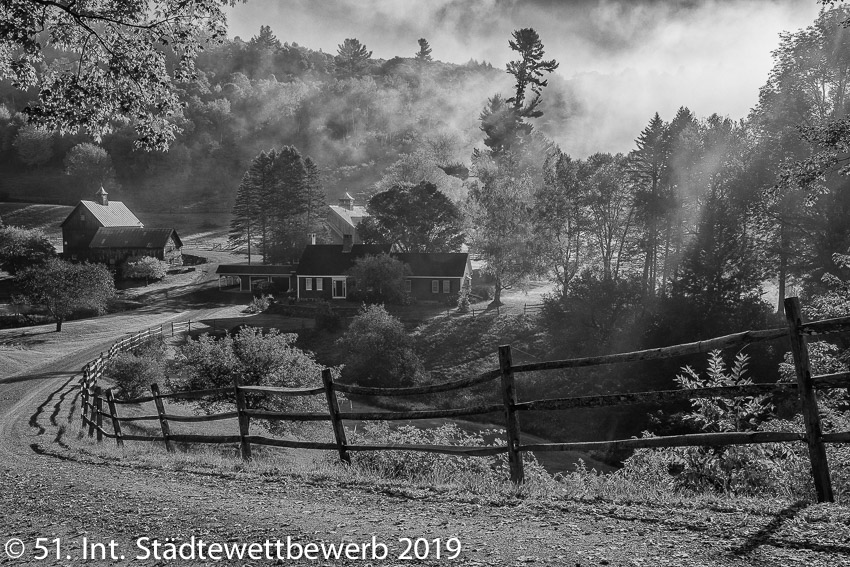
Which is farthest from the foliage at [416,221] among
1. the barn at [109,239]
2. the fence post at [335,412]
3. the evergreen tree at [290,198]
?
the fence post at [335,412]

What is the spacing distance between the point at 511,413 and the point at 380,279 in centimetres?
5168

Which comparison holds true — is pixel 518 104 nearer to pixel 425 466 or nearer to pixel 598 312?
pixel 598 312

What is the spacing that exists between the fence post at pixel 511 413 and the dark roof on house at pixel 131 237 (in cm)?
7881

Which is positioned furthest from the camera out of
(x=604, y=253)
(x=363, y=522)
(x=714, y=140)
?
(x=604, y=253)

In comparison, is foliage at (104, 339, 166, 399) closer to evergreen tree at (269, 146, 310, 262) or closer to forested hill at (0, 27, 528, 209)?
evergreen tree at (269, 146, 310, 262)

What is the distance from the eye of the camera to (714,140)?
165 ft

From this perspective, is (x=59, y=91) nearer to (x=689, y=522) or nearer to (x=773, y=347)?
(x=689, y=522)

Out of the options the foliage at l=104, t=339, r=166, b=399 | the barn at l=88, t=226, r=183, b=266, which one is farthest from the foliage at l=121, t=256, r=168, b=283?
the foliage at l=104, t=339, r=166, b=399

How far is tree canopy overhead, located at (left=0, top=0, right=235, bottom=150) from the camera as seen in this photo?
1166 centimetres

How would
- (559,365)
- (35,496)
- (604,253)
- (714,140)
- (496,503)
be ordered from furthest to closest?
(604,253) < (714,140) < (35,496) < (559,365) < (496,503)

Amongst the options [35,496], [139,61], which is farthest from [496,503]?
[139,61]

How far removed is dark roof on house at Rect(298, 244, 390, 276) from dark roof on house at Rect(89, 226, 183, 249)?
24013mm

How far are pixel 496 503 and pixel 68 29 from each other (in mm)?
11757

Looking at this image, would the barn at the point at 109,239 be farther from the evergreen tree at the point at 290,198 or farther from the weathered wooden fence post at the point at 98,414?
the weathered wooden fence post at the point at 98,414
